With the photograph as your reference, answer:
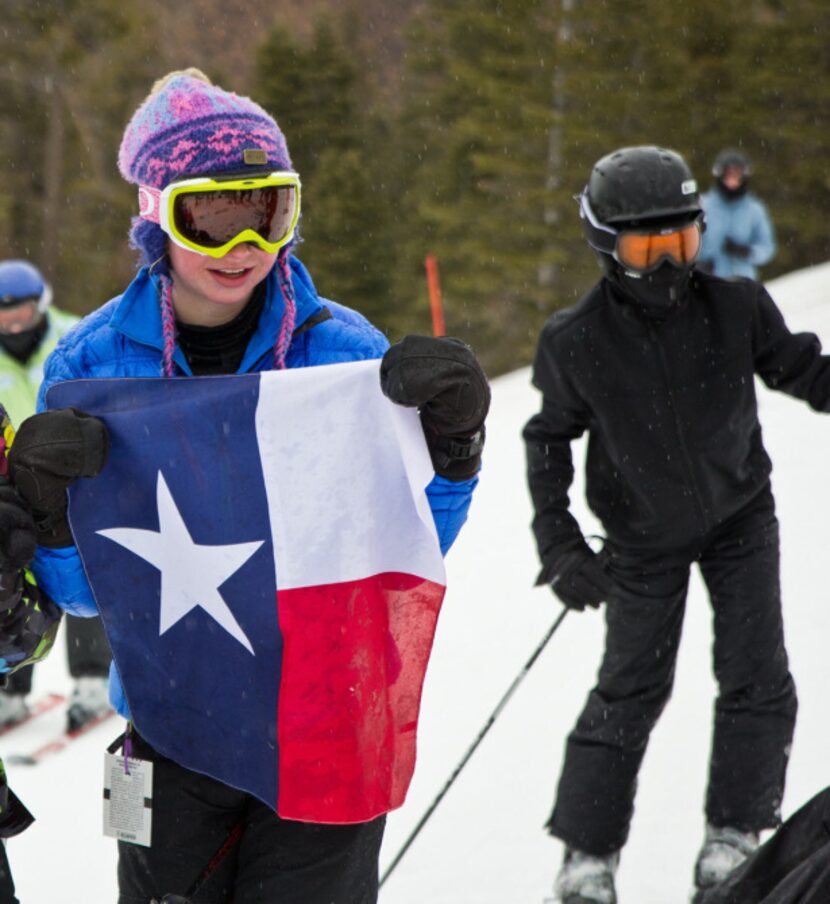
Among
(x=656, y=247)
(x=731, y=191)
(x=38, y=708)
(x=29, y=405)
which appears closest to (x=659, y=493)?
(x=656, y=247)

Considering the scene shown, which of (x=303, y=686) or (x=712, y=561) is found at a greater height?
(x=303, y=686)

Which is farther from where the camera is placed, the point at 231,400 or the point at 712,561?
the point at 712,561

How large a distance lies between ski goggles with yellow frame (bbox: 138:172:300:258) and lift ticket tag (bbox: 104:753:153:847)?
1.10m

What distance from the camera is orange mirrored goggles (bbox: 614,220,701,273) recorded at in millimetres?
3533

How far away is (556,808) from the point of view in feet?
13.2

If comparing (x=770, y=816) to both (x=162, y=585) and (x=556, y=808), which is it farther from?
(x=162, y=585)

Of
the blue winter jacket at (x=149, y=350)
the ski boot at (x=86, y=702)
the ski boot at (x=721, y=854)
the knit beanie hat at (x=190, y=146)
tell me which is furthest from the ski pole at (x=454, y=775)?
the ski boot at (x=86, y=702)

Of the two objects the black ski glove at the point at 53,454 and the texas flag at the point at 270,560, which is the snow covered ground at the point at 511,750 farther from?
the black ski glove at the point at 53,454

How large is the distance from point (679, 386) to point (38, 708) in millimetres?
4607

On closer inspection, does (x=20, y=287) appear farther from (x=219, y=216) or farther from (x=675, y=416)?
(x=219, y=216)

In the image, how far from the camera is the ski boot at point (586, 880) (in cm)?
387

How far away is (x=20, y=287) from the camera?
6750 millimetres

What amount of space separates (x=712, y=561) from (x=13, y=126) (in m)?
33.3

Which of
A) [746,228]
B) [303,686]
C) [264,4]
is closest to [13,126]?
[746,228]
